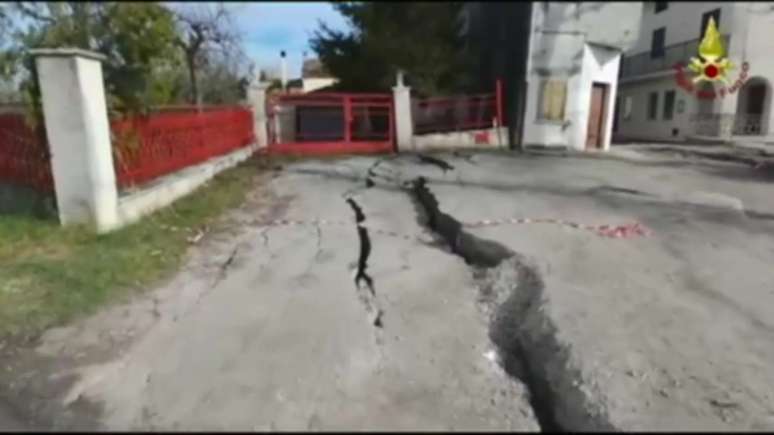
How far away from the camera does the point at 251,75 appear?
3.46m

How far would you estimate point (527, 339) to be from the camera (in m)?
3.44

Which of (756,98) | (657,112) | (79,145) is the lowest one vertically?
(79,145)

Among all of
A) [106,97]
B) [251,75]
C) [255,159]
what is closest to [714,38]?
[251,75]

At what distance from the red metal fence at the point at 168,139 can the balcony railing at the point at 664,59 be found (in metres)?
4.27

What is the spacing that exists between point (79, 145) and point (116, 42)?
281 cm

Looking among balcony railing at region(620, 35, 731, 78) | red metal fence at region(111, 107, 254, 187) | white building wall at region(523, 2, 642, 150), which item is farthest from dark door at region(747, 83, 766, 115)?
red metal fence at region(111, 107, 254, 187)

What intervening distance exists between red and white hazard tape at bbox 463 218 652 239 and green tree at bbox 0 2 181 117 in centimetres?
337

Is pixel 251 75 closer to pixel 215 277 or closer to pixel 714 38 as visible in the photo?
pixel 215 277

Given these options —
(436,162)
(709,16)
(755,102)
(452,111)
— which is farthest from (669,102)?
(436,162)

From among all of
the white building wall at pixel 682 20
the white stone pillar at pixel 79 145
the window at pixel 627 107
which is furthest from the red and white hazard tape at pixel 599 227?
the white stone pillar at pixel 79 145

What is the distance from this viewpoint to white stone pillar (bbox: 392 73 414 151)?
469 cm

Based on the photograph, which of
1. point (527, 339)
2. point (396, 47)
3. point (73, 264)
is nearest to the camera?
point (527, 339)

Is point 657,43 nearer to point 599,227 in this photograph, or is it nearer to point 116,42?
point 116,42

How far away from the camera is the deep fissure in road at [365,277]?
12.7 feet
